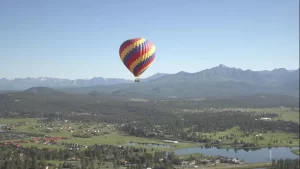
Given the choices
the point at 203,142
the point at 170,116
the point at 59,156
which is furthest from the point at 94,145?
the point at 170,116

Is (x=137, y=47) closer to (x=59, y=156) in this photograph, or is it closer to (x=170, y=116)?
(x=59, y=156)

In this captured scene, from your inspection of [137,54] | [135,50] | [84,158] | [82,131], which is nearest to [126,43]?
[135,50]

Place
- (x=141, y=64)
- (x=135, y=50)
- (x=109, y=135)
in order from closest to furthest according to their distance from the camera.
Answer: (x=135, y=50) → (x=141, y=64) → (x=109, y=135)

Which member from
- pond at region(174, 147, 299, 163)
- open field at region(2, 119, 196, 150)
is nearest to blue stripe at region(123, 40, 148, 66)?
pond at region(174, 147, 299, 163)

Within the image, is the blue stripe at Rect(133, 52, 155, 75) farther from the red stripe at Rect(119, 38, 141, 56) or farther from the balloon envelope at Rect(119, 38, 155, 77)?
the red stripe at Rect(119, 38, 141, 56)

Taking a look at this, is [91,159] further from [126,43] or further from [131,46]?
[131,46]

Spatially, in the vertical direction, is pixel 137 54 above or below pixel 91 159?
above

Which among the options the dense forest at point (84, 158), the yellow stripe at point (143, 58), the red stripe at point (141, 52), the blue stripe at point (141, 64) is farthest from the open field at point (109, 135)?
the red stripe at point (141, 52)
